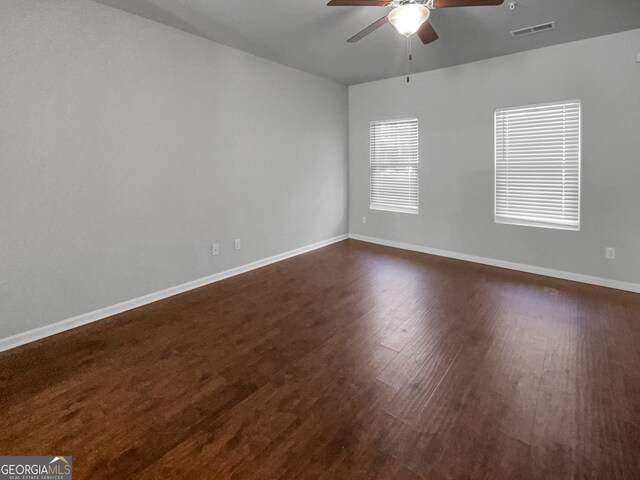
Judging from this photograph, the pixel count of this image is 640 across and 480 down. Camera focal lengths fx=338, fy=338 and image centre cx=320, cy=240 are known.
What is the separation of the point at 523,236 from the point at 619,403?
8.80 feet

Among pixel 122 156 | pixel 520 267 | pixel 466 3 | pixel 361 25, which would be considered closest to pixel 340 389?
pixel 466 3

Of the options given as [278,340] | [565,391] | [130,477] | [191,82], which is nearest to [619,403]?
[565,391]

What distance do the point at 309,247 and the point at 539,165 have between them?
3245mm

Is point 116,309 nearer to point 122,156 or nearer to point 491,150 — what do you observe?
point 122,156

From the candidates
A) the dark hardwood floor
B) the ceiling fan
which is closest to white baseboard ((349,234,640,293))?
the dark hardwood floor

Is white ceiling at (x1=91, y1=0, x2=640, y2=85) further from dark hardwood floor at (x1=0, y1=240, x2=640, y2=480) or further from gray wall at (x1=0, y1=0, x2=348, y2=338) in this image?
dark hardwood floor at (x1=0, y1=240, x2=640, y2=480)

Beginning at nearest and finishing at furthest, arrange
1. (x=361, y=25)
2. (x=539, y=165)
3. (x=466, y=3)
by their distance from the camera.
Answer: (x=466, y=3) → (x=361, y=25) → (x=539, y=165)

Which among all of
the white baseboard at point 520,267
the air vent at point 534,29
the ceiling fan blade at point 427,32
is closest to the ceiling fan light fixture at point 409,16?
the ceiling fan blade at point 427,32

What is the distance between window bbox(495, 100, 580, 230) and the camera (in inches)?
152

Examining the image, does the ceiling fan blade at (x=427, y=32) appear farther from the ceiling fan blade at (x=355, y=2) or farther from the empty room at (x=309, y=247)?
the ceiling fan blade at (x=355, y=2)

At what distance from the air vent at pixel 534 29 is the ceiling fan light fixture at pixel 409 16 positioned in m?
1.73

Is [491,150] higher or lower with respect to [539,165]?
higher

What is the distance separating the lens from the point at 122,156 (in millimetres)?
3084

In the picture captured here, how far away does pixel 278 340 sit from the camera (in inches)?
104
